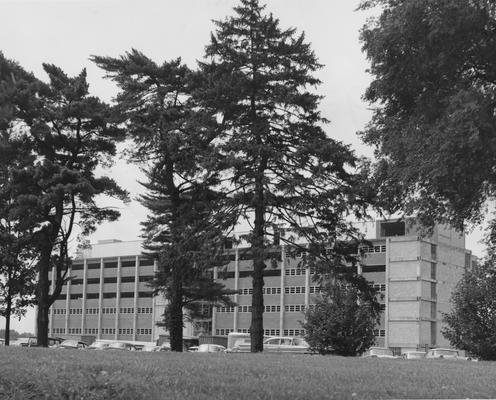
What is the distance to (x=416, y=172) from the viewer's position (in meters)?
17.7

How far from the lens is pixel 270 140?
33.3m

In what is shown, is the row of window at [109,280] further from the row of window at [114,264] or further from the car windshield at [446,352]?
the car windshield at [446,352]

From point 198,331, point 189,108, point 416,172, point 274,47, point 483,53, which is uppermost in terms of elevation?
point 274,47

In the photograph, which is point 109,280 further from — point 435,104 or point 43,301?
point 435,104

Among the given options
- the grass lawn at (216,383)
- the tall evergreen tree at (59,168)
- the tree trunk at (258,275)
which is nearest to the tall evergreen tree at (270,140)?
the tree trunk at (258,275)

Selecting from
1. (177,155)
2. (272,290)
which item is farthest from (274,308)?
(177,155)

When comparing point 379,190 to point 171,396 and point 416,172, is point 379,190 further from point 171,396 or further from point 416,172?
point 171,396

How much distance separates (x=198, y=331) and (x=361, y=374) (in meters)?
93.6

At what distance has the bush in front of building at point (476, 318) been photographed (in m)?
43.0

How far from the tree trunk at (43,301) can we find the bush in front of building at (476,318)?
79.0ft

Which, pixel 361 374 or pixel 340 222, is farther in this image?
pixel 340 222

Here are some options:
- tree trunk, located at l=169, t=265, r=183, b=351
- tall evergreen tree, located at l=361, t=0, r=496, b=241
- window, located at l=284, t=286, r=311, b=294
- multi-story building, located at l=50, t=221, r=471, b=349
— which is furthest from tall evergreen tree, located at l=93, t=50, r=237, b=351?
window, located at l=284, t=286, r=311, b=294

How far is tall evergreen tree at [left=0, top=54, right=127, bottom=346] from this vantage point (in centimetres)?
3644

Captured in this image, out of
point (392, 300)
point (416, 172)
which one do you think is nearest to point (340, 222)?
point (416, 172)
